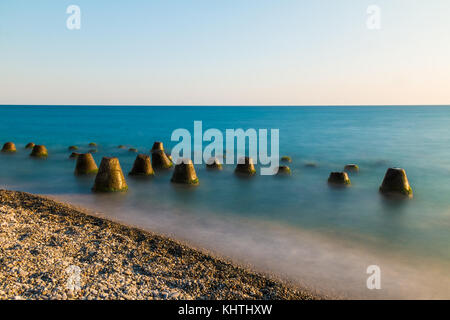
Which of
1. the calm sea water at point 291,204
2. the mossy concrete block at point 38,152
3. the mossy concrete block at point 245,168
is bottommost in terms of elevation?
the calm sea water at point 291,204

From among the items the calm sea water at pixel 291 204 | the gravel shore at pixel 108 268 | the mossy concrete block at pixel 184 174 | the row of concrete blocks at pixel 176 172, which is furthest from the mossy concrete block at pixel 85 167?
the gravel shore at pixel 108 268

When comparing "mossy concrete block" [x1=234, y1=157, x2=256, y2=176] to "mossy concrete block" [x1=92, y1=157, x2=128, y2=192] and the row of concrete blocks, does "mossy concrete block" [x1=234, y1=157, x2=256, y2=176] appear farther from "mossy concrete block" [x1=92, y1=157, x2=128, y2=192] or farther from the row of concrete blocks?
"mossy concrete block" [x1=92, y1=157, x2=128, y2=192]

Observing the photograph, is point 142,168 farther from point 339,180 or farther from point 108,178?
point 339,180

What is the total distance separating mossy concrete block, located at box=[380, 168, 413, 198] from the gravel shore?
1099 cm

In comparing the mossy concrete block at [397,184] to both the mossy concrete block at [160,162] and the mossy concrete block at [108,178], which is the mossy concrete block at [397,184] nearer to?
the mossy concrete block at [160,162]

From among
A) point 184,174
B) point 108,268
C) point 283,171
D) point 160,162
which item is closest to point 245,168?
point 283,171

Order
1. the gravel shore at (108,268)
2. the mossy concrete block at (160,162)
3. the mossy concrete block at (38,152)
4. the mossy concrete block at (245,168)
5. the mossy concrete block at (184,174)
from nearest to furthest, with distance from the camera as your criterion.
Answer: the gravel shore at (108,268) < the mossy concrete block at (184,174) < the mossy concrete block at (245,168) < the mossy concrete block at (160,162) < the mossy concrete block at (38,152)

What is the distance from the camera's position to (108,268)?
7531 millimetres

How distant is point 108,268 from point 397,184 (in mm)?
14365

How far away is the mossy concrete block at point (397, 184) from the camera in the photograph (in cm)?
1634

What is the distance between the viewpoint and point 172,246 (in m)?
9.38

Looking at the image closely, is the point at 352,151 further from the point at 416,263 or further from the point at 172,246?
the point at 172,246

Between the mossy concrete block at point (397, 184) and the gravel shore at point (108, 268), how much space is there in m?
11.0
